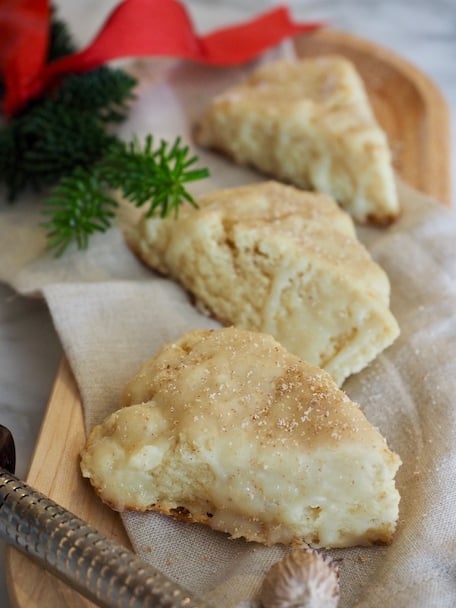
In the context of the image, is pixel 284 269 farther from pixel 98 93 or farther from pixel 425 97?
pixel 425 97

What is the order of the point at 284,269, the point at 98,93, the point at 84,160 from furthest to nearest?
1. the point at 98,93
2. the point at 84,160
3. the point at 284,269

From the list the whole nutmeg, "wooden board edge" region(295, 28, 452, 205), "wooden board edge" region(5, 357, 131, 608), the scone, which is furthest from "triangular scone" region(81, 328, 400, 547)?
"wooden board edge" region(295, 28, 452, 205)

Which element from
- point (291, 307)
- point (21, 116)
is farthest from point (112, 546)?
point (21, 116)

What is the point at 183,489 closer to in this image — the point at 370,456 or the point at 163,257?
the point at 370,456

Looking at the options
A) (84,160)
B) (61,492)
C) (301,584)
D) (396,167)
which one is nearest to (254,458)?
(301,584)

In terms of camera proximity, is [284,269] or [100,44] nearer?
[284,269]

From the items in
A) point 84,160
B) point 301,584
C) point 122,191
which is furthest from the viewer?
point 84,160
